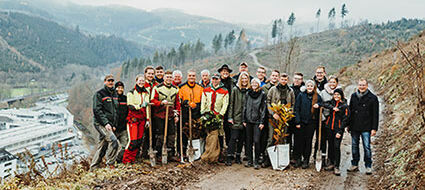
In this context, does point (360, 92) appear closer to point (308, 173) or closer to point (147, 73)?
point (308, 173)

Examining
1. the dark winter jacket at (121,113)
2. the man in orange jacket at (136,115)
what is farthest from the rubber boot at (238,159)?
the dark winter jacket at (121,113)

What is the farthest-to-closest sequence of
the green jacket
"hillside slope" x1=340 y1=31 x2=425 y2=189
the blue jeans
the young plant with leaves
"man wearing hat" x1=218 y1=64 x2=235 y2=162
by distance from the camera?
1. "man wearing hat" x1=218 y1=64 x2=235 y2=162
2. the green jacket
3. the young plant with leaves
4. the blue jeans
5. "hillside slope" x1=340 y1=31 x2=425 y2=189

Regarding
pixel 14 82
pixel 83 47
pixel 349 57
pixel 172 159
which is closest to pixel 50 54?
pixel 83 47

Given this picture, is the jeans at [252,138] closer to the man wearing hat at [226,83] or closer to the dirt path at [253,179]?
the dirt path at [253,179]

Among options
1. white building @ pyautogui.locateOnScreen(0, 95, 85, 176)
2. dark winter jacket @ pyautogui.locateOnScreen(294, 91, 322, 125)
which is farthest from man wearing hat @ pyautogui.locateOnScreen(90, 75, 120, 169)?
white building @ pyautogui.locateOnScreen(0, 95, 85, 176)

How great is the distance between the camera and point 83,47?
179375mm

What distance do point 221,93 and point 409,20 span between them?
89.2 m

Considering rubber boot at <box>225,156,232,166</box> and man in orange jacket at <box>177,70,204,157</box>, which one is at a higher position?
man in orange jacket at <box>177,70,204,157</box>

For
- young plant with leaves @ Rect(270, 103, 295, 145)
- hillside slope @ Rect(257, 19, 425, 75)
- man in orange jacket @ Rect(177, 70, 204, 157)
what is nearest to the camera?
young plant with leaves @ Rect(270, 103, 295, 145)

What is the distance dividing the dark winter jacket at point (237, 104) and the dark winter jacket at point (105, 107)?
2452 mm

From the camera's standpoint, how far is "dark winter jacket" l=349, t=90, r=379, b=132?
5.36 metres

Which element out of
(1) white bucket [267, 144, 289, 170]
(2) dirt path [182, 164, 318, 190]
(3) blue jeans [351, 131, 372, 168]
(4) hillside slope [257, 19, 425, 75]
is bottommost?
(2) dirt path [182, 164, 318, 190]

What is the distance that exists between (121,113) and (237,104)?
2.47 metres

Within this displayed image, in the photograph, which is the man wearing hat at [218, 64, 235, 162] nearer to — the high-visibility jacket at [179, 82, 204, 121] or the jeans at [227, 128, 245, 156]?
the jeans at [227, 128, 245, 156]
